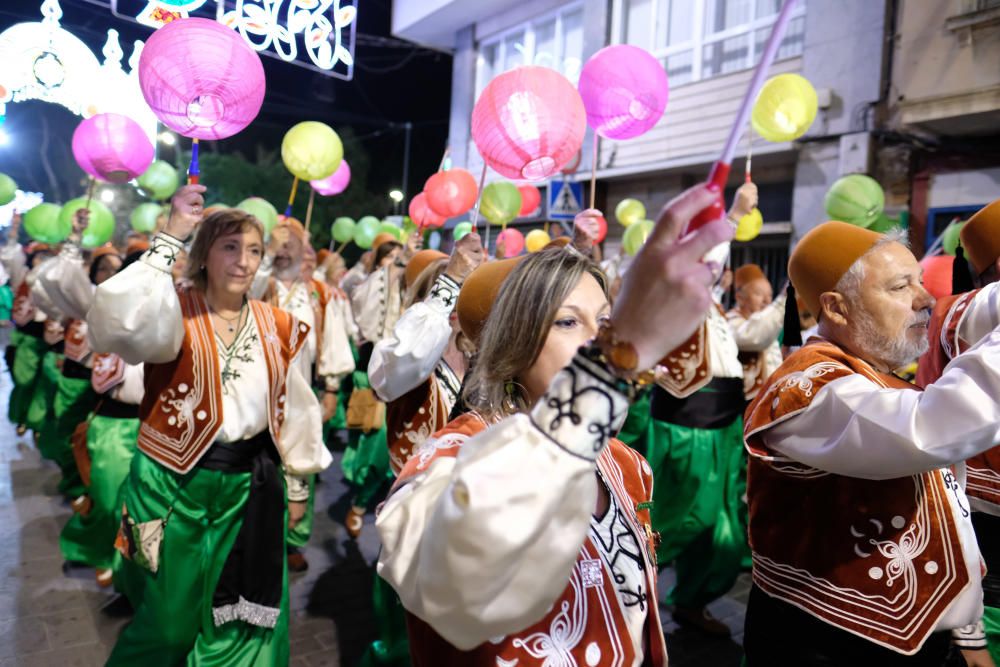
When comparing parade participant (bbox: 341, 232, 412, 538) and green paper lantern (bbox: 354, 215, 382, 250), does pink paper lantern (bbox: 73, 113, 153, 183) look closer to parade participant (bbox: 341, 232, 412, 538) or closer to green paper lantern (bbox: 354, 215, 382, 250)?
parade participant (bbox: 341, 232, 412, 538)

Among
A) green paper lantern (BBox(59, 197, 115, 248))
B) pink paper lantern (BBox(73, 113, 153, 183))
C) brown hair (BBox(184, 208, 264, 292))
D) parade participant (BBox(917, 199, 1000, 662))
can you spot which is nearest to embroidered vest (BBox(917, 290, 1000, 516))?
parade participant (BBox(917, 199, 1000, 662))

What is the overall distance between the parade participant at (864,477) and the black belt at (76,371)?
16.8 ft

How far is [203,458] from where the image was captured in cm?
273

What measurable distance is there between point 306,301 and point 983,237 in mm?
4512

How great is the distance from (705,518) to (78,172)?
14.3 m

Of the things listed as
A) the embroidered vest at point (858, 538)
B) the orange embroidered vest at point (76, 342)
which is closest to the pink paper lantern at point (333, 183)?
the orange embroidered vest at point (76, 342)

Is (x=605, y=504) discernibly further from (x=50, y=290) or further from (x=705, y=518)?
(x=50, y=290)

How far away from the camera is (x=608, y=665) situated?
1.35m

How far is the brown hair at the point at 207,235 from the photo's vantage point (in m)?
2.86

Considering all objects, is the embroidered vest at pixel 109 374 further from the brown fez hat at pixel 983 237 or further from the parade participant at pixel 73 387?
the brown fez hat at pixel 983 237

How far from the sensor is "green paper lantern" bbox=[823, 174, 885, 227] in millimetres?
6484

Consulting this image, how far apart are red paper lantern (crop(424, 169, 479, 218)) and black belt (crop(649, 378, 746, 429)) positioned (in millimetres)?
1904

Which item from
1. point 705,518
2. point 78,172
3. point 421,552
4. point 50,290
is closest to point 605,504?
point 421,552

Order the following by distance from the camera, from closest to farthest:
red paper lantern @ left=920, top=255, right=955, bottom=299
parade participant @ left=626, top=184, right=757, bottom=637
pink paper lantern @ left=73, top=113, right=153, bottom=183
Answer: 1. pink paper lantern @ left=73, top=113, right=153, bottom=183
2. red paper lantern @ left=920, top=255, right=955, bottom=299
3. parade participant @ left=626, top=184, right=757, bottom=637
